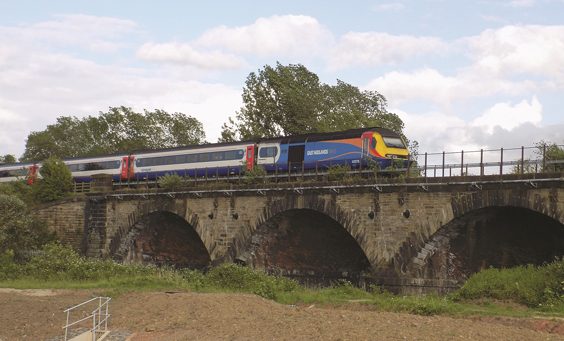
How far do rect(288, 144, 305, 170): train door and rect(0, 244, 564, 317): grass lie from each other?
958cm

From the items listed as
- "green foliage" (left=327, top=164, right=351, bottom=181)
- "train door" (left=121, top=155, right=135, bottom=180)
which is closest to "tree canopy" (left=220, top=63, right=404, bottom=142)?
"train door" (left=121, top=155, right=135, bottom=180)

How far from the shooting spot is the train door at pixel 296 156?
3544cm

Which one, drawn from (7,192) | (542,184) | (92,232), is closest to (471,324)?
(542,184)

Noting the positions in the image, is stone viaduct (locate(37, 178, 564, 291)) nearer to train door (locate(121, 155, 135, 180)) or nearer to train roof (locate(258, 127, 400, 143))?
train door (locate(121, 155, 135, 180))

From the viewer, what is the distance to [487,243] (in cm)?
2334

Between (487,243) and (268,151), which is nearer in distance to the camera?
(487,243)

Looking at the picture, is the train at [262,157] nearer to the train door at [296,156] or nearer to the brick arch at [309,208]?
the train door at [296,156]

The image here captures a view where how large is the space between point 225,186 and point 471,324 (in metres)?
18.5

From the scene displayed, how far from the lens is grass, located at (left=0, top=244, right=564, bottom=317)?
1936 cm

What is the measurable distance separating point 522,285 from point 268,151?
19796mm

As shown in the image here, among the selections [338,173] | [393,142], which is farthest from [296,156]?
[338,173]

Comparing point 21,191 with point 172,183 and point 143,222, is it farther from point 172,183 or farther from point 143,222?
point 172,183

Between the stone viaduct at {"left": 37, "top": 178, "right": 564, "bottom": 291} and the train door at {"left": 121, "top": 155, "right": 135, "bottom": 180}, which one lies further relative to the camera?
the train door at {"left": 121, "top": 155, "right": 135, "bottom": 180}

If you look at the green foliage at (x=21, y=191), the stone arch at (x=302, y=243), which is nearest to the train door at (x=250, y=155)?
the stone arch at (x=302, y=243)
